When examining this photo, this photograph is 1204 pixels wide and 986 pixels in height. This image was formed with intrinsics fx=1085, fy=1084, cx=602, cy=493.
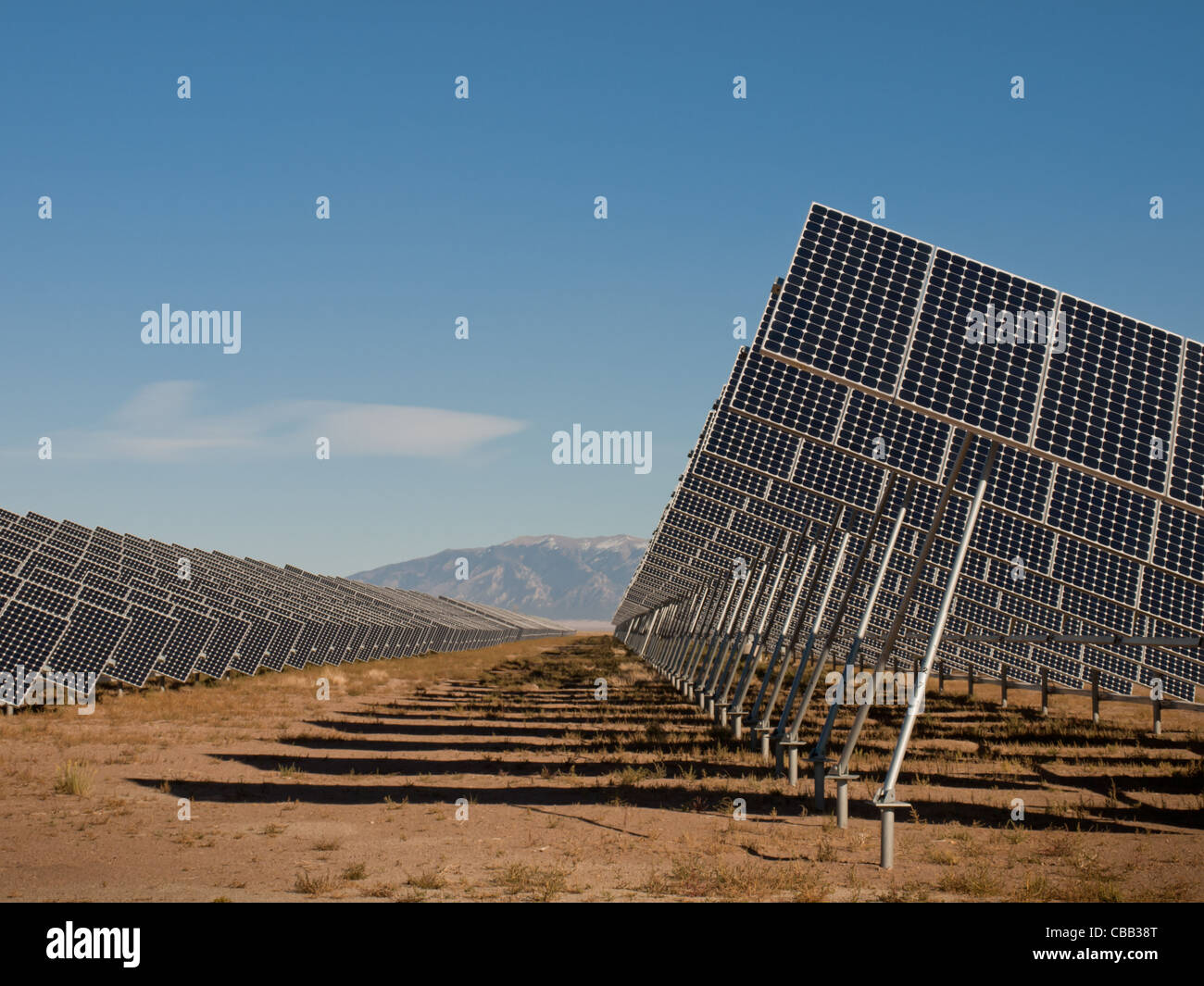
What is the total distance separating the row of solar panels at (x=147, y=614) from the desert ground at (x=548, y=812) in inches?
65.5

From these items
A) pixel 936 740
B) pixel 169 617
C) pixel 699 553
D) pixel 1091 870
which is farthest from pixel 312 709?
pixel 1091 870

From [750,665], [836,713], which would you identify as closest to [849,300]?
[836,713]

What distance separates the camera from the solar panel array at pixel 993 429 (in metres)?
14.1

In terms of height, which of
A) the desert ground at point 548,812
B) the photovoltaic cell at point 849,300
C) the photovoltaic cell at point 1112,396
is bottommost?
the desert ground at point 548,812

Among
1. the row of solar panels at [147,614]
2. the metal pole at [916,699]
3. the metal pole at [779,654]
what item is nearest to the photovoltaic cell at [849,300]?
the metal pole at [916,699]

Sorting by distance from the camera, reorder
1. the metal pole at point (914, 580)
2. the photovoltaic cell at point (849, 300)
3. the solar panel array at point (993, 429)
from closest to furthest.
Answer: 1. the solar panel array at point (993, 429)
2. the photovoltaic cell at point (849, 300)
3. the metal pole at point (914, 580)

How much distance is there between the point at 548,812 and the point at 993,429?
914 centimetres

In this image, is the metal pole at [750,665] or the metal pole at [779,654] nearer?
the metal pole at [779,654]

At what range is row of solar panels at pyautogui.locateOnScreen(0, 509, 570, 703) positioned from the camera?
3045cm

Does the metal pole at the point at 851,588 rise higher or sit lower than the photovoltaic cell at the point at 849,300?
lower

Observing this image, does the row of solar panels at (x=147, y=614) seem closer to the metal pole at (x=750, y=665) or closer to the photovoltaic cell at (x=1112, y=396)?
the metal pole at (x=750, y=665)

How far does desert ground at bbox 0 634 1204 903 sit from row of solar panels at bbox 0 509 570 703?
5.46ft
